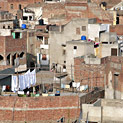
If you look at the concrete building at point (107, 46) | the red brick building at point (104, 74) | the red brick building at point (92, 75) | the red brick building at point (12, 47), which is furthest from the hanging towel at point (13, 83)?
the red brick building at point (12, 47)

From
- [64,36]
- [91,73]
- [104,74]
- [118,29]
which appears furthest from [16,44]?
[104,74]

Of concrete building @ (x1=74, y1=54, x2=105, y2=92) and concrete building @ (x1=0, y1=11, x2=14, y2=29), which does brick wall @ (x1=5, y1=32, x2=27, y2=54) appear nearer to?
concrete building @ (x1=0, y1=11, x2=14, y2=29)

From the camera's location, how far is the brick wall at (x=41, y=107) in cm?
2567

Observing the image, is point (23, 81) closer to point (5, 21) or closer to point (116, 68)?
point (116, 68)

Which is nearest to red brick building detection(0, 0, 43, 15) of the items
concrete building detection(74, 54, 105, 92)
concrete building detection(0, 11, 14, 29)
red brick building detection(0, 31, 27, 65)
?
concrete building detection(0, 11, 14, 29)

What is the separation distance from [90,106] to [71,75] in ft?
26.1

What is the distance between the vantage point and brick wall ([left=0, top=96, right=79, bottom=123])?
2567 centimetres

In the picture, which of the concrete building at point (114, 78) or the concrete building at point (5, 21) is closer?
the concrete building at point (114, 78)

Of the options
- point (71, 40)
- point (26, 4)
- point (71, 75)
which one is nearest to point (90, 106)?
point (71, 75)

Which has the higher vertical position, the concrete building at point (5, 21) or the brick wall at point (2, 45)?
the concrete building at point (5, 21)

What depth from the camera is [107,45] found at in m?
32.1

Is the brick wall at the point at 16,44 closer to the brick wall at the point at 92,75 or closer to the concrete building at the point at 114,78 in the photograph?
the brick wall at the point at 92,75

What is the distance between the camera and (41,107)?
25672 millimetres

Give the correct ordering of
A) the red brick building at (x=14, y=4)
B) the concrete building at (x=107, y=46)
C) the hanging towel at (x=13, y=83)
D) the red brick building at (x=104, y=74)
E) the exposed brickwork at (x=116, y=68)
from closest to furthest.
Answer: the exposed brickwork at (x=116, y=68) → the red brick building at (x=104, y=74) → the hanging towel at (x=13, y=83) → the concrete building at (x=107, y=46) → the red brick building at (x=14, y=4)
